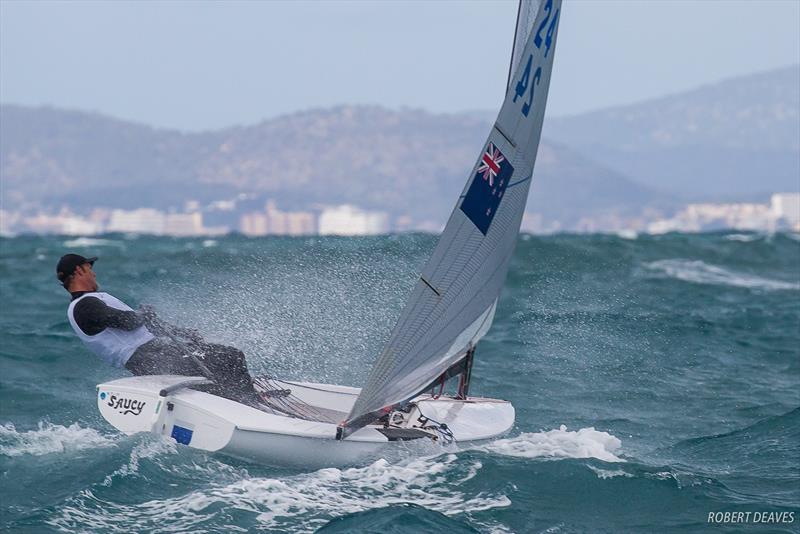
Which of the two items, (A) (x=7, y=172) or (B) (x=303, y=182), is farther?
(B) (x=303, y=182)

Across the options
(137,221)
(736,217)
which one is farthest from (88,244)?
(736,217)

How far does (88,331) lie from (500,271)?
2.77 metres

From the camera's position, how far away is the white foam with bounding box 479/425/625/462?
7844 mm

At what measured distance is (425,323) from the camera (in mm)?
7258

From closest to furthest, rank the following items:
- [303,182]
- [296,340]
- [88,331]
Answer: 1. [88,331]
2. [296,340]
3. [303,182]

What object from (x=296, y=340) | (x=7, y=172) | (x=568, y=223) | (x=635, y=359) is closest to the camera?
(x=296, y=340)

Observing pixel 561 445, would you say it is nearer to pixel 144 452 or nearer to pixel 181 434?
pixel 181 434

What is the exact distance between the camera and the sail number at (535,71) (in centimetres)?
733

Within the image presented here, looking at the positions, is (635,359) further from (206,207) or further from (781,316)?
(206,207)

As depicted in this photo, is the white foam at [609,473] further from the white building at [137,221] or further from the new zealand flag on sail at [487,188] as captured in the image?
the white building at [137,221]

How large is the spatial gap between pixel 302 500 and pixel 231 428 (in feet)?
2.61

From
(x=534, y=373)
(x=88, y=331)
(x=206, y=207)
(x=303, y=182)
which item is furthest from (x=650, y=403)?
(x=303, y=182)

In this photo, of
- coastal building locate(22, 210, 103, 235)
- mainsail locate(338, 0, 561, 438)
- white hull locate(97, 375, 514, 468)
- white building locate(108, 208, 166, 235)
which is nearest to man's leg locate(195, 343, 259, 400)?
white hull locate(97, 375, 514, 468)

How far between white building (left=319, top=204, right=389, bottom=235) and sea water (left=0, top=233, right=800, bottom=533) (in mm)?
102825
